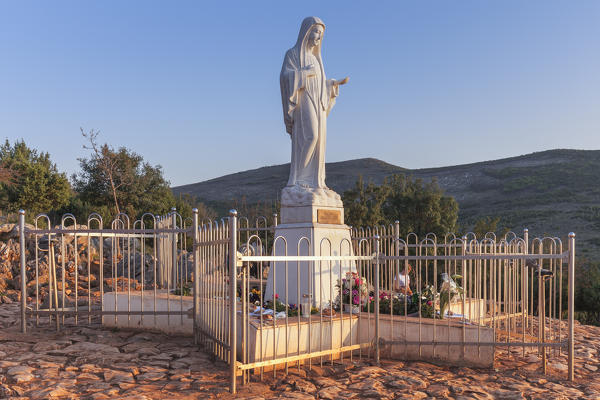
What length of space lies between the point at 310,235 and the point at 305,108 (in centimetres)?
206

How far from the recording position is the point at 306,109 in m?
7.38

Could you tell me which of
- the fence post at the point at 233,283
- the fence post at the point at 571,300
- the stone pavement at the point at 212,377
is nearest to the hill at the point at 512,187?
the stone pavement at the point at 212,377

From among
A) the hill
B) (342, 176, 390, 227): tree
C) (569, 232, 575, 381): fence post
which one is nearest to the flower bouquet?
(569, 232, 575, 381): fence post

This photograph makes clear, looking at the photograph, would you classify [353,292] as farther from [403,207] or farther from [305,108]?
[403,207]

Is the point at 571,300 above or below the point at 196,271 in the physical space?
below

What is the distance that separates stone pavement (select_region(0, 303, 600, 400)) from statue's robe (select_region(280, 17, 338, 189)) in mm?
3186

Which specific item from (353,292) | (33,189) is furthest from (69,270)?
(33,189)

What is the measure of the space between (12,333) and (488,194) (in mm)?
49103

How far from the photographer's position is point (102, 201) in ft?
77.4

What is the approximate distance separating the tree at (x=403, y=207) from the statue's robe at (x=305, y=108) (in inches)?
333

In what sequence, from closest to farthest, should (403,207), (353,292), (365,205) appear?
(353,292)
(365,205)
(403,207)

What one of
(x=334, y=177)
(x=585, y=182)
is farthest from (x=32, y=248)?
(x=334, y=177)

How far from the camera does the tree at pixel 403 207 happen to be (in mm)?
16406

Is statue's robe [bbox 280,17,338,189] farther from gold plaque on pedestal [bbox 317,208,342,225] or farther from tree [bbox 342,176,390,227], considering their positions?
tree [bbox 342,176,390,227]
